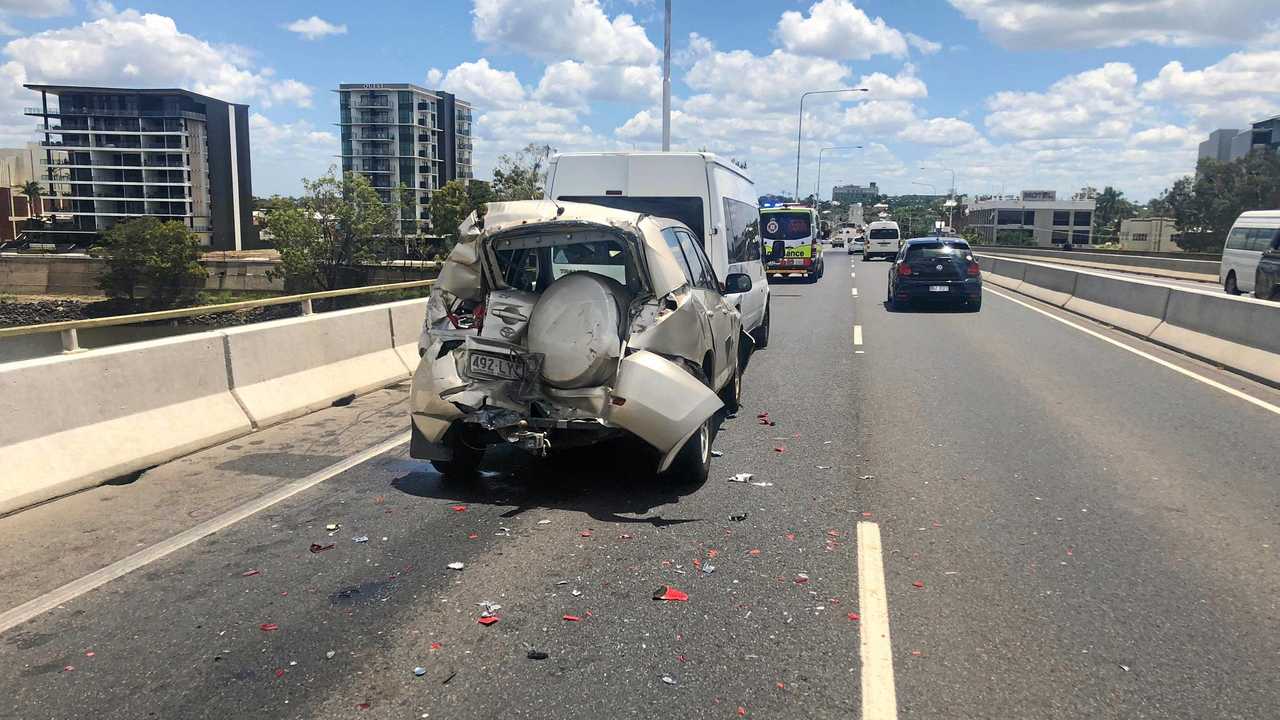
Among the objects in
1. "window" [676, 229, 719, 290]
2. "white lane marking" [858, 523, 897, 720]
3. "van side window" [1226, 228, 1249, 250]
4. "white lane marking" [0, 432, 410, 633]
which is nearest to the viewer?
"white lane marking" [858, 523, 897, 720]

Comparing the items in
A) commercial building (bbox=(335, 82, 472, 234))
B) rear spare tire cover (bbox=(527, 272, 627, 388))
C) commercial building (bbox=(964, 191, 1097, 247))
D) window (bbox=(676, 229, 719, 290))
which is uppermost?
commercial building (bbox=(335, 82, 472, 234))

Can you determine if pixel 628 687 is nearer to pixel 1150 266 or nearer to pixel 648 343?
pixel 648 343

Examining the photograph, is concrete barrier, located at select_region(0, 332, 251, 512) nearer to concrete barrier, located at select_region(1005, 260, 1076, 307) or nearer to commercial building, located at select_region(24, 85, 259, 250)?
concrete barrier, located at select_region(1005, 260, 1076, 307)

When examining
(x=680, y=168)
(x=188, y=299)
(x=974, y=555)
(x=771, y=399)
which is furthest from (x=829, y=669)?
(x=188, y=299)

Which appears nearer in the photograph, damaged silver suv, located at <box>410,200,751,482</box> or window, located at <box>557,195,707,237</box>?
damaged silver suv, located at <box>410,200,751,482</box>

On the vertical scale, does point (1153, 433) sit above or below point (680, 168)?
below

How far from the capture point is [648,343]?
639 cm

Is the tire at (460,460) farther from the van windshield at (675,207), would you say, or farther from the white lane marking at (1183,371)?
the white lane marking at (1183,371)

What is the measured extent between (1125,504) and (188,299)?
112036 mm

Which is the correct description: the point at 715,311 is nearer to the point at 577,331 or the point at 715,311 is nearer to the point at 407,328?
the point at 577,331

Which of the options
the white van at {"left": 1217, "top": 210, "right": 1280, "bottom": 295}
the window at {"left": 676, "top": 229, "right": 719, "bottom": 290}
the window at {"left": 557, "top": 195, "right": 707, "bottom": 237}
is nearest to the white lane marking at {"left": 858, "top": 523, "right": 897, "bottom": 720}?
the window at {"left": 676, "top": 229, "right": 719, "bottom": 290}

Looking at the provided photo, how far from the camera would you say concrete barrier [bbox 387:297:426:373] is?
11562mm

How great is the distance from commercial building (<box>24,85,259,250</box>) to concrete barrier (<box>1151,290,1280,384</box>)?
125878 millimetres

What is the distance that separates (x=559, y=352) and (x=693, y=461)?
4.26 feet
